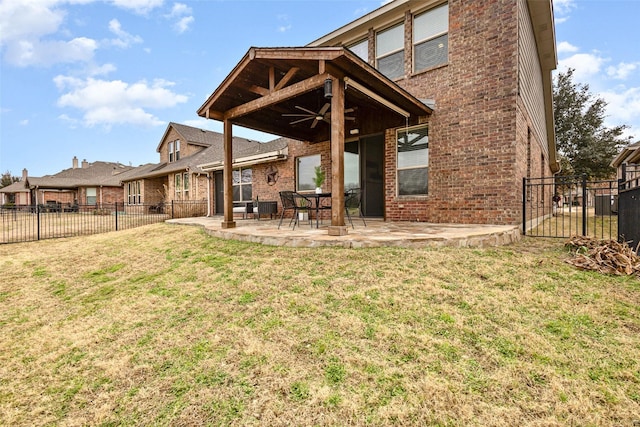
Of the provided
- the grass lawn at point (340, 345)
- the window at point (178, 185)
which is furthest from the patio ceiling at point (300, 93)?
the window at point (178, 185)

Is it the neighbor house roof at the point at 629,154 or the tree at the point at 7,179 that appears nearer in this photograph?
the neighbor house roof at the point at 629,154

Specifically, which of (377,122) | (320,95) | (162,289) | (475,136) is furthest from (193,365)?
(377,122)

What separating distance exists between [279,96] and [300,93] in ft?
1.55

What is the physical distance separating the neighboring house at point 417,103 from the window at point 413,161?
0.08 feet

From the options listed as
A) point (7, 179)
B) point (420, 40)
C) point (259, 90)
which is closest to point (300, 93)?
point (259, 90)

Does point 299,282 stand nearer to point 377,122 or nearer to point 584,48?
point 377,122

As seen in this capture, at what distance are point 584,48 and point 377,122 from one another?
29595 mm

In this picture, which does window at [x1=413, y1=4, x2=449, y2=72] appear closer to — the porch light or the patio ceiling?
the patio ceiling

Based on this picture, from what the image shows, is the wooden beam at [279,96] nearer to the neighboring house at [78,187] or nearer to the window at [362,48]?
the window at [362,48]

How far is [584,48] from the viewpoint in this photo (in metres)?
25.2

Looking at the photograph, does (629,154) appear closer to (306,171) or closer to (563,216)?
(563,216)

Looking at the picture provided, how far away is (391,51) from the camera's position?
7602 mm

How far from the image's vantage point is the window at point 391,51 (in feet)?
24.5

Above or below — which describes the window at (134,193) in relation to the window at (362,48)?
below
